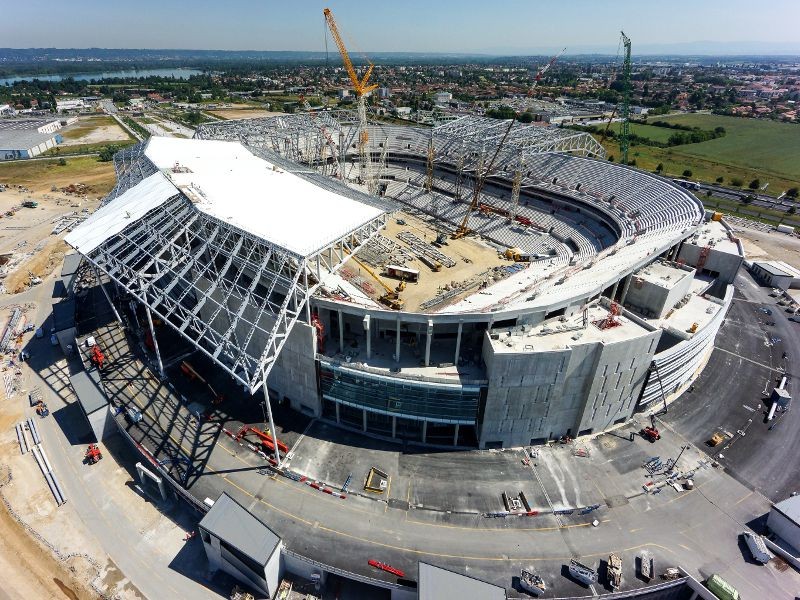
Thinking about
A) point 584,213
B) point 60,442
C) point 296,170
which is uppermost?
point 296,170

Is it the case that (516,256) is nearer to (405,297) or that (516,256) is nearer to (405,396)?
(405,297)

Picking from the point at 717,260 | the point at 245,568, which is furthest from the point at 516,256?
the point at 245,568

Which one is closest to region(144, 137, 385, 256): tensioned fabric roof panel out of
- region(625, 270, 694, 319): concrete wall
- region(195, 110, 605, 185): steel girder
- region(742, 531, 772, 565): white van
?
region(195, 110, 605, 185): steel girder

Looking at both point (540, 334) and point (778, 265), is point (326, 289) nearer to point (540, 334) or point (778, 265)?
point (540, 334)

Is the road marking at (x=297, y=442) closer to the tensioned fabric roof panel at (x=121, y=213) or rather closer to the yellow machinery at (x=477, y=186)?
the tensioned fabric roof panel at (x=121, y=213)

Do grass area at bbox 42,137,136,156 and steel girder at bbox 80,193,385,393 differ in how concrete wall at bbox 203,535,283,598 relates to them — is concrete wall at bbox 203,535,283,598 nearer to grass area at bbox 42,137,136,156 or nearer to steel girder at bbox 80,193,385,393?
steel girder at bbox 80,193,385,393

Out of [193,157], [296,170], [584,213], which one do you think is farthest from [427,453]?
[584,213]
